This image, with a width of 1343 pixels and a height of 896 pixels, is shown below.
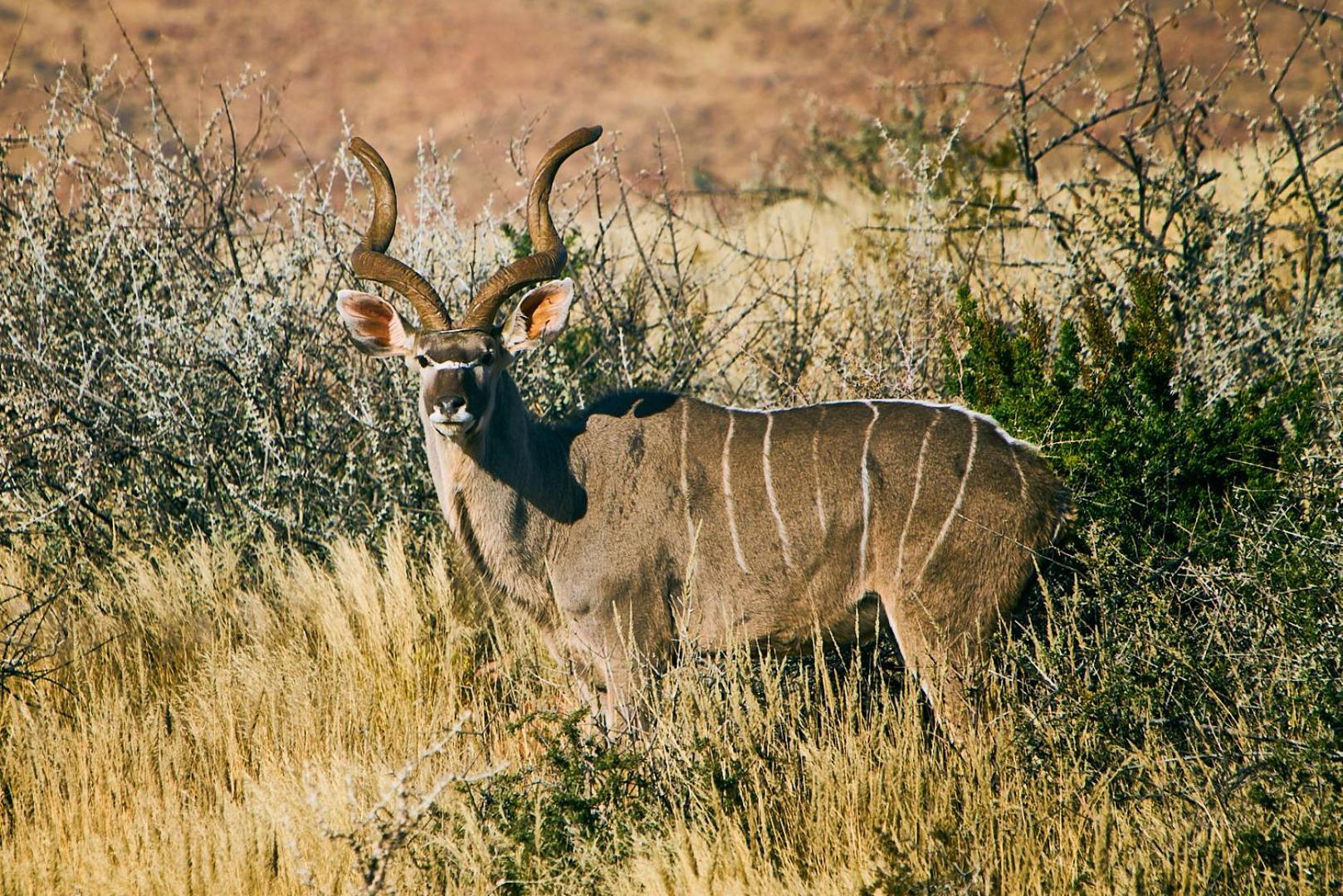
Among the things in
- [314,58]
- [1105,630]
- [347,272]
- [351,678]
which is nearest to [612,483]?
[351,678]

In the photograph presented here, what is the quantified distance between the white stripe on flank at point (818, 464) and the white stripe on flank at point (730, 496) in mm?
291

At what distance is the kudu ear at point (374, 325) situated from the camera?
4.22 metres

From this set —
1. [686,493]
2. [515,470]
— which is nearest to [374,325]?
[515,470]

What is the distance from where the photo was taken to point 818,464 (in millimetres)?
4074

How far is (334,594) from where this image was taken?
15.3 ft

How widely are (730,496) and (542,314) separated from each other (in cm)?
95

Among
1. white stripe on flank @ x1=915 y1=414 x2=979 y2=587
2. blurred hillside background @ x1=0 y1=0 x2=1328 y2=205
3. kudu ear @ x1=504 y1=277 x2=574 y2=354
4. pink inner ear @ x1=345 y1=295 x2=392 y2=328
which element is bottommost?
white stripe on flank @ x1=915 y1=414 x2=979 y2=587

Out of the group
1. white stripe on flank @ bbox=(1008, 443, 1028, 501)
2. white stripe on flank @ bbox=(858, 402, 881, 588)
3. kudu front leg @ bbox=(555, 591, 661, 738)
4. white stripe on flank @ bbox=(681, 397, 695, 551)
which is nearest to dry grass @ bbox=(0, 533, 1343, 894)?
kudu front leg @ bbox=(555, 591, 661, 738)

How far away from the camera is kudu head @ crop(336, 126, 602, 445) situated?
3.98 meters

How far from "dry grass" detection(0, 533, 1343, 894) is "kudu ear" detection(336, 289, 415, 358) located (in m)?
0.94

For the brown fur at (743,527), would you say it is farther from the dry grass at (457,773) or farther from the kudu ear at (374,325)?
the kudu ear at (374,325)

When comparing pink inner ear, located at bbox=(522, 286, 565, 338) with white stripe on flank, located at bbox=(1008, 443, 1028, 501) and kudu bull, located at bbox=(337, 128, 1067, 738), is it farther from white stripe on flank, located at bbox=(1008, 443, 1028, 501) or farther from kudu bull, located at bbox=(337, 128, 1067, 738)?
white stripe on flank, located at bbox=(1008, 443, 1028, 501)

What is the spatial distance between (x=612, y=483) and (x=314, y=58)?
19660 mm

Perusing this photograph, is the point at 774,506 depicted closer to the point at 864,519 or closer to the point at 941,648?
the point at 864,519
